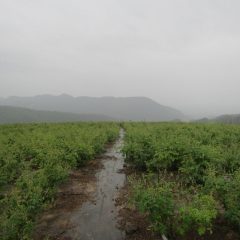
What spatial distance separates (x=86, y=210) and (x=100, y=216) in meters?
0.75

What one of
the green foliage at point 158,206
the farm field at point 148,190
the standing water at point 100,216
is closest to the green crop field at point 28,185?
the farm field at point 148,190

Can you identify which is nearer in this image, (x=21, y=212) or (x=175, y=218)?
(x=21, y=212)

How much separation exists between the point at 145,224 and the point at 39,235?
296cm

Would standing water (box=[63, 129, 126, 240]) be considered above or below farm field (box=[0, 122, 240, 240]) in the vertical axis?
below

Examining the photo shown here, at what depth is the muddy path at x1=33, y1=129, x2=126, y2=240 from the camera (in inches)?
342

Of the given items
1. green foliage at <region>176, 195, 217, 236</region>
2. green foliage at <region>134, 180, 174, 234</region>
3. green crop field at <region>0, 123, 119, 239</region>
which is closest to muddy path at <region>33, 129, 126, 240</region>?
green crop field at <region>0, 123, 119, 239</region>

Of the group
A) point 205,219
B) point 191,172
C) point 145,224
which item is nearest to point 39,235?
point 145,224

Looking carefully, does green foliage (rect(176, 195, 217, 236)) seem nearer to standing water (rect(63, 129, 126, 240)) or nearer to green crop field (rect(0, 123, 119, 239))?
standing water (rect(63, 129, 126, 240))

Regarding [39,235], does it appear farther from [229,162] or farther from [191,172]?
[229,162]

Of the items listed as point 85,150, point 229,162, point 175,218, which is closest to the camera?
point 175,218

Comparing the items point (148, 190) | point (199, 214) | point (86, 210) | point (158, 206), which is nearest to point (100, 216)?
point (86, 210)

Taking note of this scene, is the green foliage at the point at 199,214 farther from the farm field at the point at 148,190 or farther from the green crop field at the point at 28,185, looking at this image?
the green crop field at the point at 28,185

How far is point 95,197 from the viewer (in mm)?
11672

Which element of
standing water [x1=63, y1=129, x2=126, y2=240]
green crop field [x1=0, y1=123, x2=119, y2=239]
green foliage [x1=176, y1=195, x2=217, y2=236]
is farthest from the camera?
standing water [x1=63, y1=129, x2=126, y2=240]
